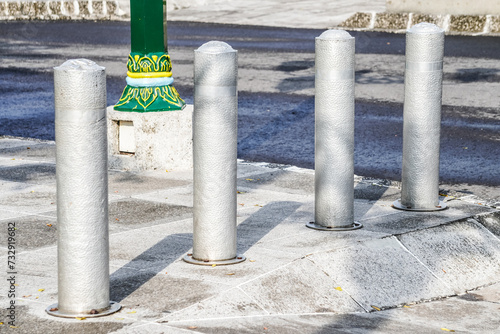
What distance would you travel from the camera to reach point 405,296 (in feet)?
18.4

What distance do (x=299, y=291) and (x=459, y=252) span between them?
59.1 inches

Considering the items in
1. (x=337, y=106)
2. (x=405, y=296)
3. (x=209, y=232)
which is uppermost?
(x=337, y=106)

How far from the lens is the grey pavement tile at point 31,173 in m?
7.98

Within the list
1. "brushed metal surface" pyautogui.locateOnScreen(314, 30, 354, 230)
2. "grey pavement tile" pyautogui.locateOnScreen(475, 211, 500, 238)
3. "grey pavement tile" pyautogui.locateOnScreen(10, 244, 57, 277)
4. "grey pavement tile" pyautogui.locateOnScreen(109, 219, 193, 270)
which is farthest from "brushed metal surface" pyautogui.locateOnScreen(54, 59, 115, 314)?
"grey pavement tile" pyautogui.locateOnScreen(475, 211, 500, 238)

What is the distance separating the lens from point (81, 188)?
4660 millimetres

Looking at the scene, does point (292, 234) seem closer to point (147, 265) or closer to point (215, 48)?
point (147, 265)

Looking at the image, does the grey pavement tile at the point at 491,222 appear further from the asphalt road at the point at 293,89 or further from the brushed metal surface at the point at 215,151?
the brushed metal surface at the point at 215,151

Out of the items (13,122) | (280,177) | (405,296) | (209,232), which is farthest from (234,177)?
(13,122)

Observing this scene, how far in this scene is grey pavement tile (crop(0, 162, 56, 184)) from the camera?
26.2 ft

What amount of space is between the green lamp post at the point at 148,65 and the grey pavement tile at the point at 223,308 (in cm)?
358

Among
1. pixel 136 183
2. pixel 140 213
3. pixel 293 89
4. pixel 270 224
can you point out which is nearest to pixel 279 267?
pixel 270 224

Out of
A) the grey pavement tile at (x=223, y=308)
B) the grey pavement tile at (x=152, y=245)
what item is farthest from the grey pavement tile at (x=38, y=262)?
the grey pavement tile at (x=223, y=308)

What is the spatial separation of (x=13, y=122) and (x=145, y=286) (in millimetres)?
7134

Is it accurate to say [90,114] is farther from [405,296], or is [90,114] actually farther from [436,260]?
[436,260]
